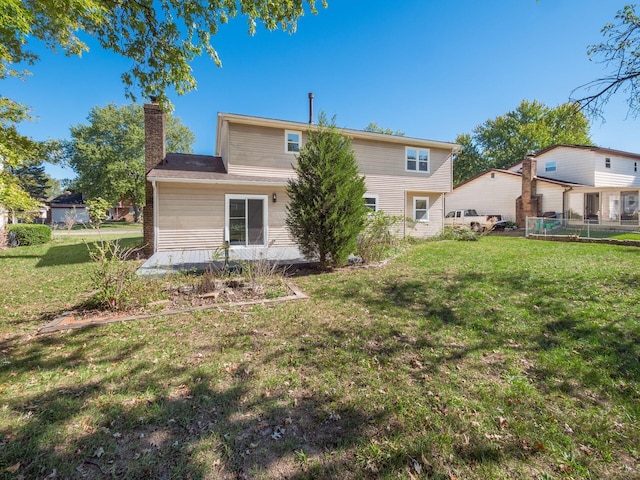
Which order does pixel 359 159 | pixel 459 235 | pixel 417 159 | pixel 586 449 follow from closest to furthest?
pixel 586 449 → pixel 359 159 → pixel 459 235 → pixel 417 159

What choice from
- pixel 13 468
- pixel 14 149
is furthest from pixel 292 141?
pixel 13 468

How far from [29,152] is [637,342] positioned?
13.3m

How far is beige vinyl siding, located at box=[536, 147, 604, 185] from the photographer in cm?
2220

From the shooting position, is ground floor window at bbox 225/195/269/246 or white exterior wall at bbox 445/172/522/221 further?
white exterior wall at bbox 445/172/522/221

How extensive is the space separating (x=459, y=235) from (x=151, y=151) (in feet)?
50.0

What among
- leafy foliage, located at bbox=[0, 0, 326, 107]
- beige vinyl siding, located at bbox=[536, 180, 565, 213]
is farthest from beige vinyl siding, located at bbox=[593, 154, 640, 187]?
leafy foliage, located at bbox=[0, 0, 326, 107]

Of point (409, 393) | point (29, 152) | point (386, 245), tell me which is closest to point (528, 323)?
point (409, 393)

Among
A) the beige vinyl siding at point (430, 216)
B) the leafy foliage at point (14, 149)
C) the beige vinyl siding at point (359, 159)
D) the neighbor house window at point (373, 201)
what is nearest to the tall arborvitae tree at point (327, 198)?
the beige vinyl siding at point (359, 159)

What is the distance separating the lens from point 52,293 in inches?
255

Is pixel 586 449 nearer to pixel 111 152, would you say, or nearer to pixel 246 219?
pixel 246 219

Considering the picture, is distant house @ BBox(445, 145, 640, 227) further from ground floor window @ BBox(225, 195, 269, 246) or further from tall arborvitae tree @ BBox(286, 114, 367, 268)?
ground floor window @ BBox(225, 195, 269, 246)

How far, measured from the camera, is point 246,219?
1250 centimetres

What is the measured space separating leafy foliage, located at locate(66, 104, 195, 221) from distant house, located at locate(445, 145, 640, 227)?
117 ft

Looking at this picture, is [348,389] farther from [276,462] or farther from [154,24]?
[154,24]
